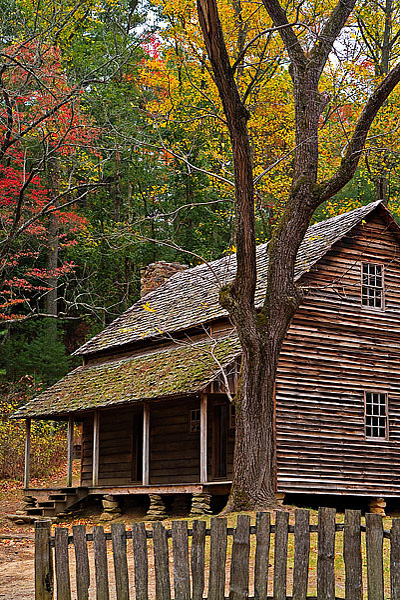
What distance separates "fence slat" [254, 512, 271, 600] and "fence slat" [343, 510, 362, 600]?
791 millimetres

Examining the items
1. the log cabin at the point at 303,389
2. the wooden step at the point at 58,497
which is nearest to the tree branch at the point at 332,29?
the log cabin at the point at 303,389

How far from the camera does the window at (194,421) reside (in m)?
22.3

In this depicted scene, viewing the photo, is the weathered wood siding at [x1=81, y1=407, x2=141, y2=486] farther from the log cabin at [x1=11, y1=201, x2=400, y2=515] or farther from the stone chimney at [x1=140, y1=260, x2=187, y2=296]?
the stone chimney at [x1=140, y1=260, x2=187, y2=296]

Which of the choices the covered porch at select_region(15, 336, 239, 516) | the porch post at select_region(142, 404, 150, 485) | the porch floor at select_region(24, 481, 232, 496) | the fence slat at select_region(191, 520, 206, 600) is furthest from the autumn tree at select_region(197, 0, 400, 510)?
the fence slat at select_region(191, 520, 206, 600)

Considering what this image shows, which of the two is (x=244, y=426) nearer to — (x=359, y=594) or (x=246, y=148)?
(x=246, y=148)

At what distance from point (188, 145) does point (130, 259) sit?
6.24m

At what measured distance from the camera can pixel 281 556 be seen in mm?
8562

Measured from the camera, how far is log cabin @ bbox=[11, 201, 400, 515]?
66.2 feet

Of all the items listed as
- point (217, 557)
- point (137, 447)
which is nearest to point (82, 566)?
point (217, 557)

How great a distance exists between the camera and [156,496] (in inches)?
822

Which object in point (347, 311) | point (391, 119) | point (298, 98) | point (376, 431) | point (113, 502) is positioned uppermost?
point (391, 119)

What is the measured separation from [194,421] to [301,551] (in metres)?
14.1

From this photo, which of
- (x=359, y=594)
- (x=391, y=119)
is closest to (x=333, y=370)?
(x=359, y=594)

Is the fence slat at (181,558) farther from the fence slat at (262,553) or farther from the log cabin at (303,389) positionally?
the log cabin at (303,389)
